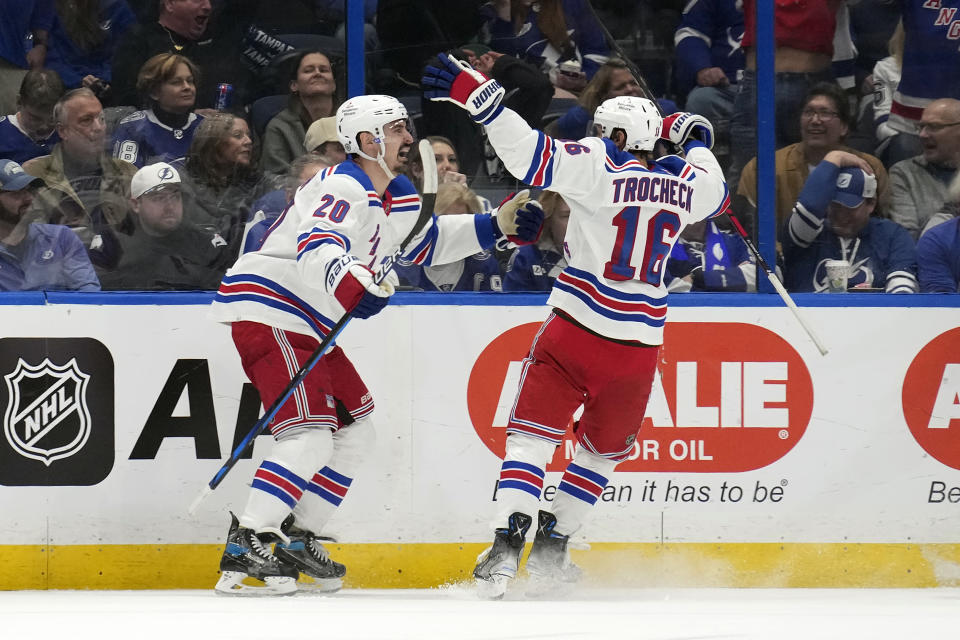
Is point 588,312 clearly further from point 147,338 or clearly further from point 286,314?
point 147,338

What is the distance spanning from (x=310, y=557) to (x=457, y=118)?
1563 mm

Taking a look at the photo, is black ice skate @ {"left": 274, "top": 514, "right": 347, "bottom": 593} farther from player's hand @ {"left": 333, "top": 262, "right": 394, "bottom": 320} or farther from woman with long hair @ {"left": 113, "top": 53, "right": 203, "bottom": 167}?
woman with long hair @ {"left": 113, "top": 53, "right": 203, "bottom": 167}

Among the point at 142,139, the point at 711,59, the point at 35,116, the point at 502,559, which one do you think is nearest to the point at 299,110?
the point at 142,139

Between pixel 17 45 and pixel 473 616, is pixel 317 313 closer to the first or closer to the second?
pixel 473 616

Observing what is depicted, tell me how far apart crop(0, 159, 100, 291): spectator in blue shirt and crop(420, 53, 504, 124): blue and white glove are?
1384mm

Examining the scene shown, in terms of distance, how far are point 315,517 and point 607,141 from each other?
1.43 m

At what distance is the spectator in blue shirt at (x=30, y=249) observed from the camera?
4238 mm

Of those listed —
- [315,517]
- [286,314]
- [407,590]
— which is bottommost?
[407,590]

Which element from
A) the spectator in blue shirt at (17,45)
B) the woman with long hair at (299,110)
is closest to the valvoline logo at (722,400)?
the woman with long hair at (299,110)

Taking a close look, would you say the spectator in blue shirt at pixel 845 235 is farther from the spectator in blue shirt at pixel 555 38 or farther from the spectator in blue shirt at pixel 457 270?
the spectator in blue shirt at pixel 457 270

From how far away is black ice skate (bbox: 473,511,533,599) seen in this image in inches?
144

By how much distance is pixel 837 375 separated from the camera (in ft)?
14.1

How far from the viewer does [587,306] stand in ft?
12.5

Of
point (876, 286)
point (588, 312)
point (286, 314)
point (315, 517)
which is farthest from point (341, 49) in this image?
point (876, 286)
